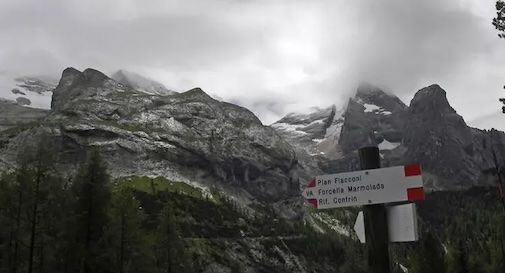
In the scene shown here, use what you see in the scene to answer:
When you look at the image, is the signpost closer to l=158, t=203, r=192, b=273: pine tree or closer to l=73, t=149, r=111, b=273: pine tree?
l=73, t=149, r=111, b=273: pine tree

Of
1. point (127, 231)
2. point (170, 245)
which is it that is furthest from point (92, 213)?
point (170, 245)

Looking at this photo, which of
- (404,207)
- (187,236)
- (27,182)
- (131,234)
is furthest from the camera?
(187,236)

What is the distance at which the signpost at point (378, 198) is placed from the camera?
24.6 ft

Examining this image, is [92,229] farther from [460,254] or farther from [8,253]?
[460,254]

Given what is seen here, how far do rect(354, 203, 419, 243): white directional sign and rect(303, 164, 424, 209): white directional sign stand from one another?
6.0 inches

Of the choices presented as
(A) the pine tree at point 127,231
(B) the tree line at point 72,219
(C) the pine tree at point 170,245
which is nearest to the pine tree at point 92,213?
(B) the tree line at point 72,219

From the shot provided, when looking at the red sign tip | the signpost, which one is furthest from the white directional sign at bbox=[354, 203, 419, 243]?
the red sign tip

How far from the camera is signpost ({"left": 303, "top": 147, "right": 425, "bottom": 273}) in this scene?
749cm

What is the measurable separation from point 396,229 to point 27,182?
111 feet

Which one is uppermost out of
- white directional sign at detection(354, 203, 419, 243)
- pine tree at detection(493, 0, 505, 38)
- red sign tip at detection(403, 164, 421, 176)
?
pine tree at detection(493, 0, 505, 38)

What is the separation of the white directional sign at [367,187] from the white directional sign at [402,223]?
0.15 metres

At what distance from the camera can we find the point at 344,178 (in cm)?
827

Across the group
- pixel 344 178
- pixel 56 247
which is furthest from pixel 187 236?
pixel 344 178

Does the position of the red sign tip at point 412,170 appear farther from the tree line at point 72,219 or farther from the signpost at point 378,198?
the tree line at point 72,219
